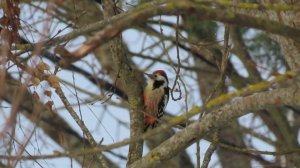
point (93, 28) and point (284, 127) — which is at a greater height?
point (284, 127)

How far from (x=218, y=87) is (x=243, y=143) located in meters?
5.03

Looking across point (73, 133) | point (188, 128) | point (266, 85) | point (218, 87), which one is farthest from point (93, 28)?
point (73, 133)

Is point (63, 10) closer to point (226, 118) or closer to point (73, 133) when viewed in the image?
point (73, 133)

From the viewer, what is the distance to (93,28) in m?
3.33

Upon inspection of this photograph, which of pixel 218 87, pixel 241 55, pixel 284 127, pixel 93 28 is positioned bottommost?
pixel 93 28

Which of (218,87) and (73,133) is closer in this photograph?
(218,87)

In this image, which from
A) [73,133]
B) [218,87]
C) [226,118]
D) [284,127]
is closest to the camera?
[226,118]

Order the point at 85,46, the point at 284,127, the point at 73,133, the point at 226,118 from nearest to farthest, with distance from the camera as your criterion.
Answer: the point at 85,46
the point at 226,118
the point at 284,127
the point at 73,133

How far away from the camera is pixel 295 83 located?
3.50m

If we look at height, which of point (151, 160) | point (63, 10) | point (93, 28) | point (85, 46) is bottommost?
point (85, 46)

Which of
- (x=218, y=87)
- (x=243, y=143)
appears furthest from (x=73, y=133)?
(x=218, y=87)

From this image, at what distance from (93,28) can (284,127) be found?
5.61 metres

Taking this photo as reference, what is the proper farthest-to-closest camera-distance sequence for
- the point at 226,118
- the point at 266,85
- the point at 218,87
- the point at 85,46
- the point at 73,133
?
the point at 73,133
the point at 218,87
the point at 226,118
the point at 266,85
the point at 85,46

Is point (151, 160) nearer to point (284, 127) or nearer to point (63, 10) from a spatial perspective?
point (284, 127)
